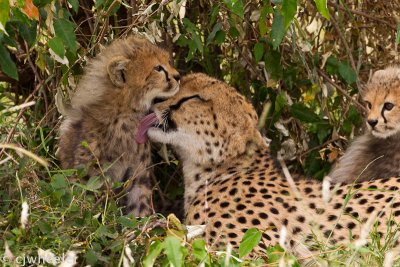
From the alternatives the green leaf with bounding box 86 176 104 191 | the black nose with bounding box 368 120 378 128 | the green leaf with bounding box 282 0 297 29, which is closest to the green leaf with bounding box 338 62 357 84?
the black nose with bounding box 368 120 378 128

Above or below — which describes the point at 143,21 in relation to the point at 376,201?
above

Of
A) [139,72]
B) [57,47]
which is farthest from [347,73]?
→ [57,47]

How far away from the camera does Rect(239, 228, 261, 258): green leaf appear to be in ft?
8.08

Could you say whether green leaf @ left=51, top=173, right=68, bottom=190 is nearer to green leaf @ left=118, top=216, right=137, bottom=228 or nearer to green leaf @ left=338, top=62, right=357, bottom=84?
green leaf @ left=118, top=216, right=137, bottom=228

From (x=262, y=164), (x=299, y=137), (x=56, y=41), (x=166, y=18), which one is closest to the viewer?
(x=56, y=41)

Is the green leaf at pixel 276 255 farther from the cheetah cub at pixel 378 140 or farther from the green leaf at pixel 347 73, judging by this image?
the green leaf at pixel 347 73

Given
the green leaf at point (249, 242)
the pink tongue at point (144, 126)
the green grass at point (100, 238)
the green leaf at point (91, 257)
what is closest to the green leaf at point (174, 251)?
the green grass at point (100, 238)

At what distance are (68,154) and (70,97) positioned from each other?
28cm

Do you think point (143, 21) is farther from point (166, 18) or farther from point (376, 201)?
point (376, 201)

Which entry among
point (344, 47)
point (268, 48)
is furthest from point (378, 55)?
point (268, 48)

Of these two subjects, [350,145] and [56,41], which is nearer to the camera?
[56,41]

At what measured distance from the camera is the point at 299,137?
14.8 ft

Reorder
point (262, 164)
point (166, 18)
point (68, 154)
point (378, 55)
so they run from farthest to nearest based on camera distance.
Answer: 1. point (378, 55)
2. point (166, 18)
3. point (68, 154)
4. point (262, 164)

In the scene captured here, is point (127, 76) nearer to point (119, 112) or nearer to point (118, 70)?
point (118, 70)
